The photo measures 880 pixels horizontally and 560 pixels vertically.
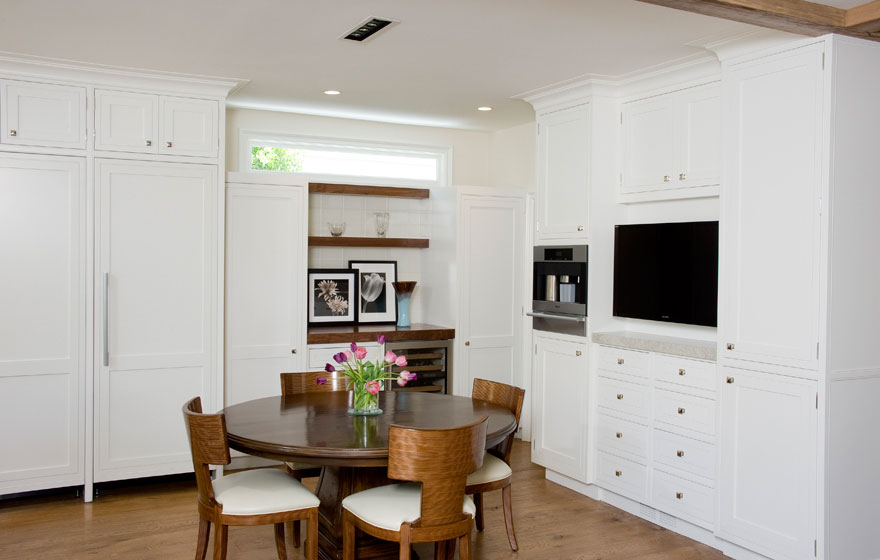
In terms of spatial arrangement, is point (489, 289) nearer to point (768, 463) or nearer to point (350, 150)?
point (350, 150)

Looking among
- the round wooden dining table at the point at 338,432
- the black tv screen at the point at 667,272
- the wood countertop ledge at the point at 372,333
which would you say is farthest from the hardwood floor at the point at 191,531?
the wood countertop ledge at the point at 372,333

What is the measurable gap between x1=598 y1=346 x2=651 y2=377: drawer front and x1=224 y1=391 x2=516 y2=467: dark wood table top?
1.05m

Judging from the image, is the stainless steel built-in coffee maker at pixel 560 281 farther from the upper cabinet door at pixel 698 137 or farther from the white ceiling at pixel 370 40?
the white ceiling at pixel 370 40

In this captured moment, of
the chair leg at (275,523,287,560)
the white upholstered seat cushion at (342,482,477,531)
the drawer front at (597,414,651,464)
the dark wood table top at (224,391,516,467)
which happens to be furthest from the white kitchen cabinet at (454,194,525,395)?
the white upholstered seat cushion at (342,482,477,531)

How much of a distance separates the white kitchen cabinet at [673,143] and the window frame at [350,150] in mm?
2099

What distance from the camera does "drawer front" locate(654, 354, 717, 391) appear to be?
151 inches

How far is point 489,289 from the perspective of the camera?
574cm

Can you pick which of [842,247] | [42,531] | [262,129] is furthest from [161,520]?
[842,247]

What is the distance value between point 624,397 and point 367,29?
255 cm

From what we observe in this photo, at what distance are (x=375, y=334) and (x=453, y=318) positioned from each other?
64 centimetres

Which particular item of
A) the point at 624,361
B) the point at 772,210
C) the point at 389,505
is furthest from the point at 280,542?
the point at 772,210

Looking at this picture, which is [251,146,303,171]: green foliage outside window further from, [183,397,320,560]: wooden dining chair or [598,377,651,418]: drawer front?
[183,397,320,560]: wooden dining chair

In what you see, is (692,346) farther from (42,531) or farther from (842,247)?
(42,531)

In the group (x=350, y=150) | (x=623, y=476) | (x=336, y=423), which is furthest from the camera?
(x=350, y=150)
